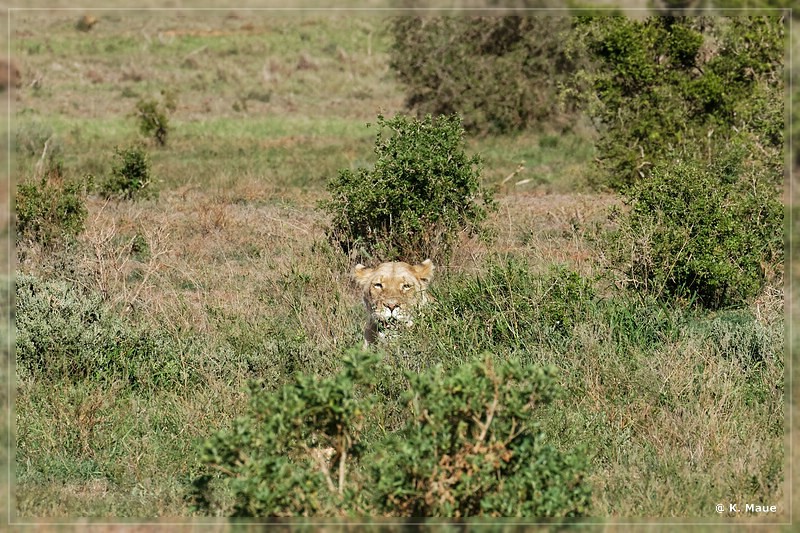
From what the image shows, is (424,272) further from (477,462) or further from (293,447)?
(477,462)

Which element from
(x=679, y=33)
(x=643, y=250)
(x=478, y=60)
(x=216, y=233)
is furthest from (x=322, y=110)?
(x=643, y=250)

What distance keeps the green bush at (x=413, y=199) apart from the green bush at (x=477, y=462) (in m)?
5.32

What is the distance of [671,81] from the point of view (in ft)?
48.4

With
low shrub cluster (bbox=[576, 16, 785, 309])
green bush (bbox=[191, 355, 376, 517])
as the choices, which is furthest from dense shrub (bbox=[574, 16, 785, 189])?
green bush (bbox=[191, 355, 376, 517])

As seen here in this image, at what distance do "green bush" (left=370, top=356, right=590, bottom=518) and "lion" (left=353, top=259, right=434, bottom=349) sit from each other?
2479 millimetres

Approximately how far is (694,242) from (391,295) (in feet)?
8.38

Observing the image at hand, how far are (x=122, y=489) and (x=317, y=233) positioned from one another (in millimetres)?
5145

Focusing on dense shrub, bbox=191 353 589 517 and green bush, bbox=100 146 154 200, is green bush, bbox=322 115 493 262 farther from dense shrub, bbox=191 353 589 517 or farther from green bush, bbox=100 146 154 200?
dense shrub, bbox=191 353 589 517

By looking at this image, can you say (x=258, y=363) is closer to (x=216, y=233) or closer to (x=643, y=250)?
(x=643, y=250)

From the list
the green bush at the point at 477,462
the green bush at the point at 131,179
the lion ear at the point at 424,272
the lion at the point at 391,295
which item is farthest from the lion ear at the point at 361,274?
the green bush at the point at 131,179

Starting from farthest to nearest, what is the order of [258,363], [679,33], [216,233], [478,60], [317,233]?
[478,60] → [679,33] → [216,233] → [317,233] → [258,363]

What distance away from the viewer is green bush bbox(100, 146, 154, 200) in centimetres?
1402

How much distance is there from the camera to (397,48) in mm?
26297

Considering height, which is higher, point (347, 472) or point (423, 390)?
point (423, 390)
